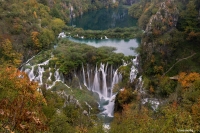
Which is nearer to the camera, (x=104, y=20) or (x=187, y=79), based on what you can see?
(x=187, y=79)

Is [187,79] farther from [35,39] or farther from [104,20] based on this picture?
[104,20]

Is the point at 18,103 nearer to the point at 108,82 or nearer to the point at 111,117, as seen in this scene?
the point at 111,117

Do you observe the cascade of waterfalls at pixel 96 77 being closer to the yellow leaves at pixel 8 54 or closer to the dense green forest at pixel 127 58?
the dense green forest at pixel 127 58

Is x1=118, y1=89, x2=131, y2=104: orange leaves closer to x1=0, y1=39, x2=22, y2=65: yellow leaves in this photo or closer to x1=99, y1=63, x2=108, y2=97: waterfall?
x1=99, y1=63, x2=108, y2=97: waterfall

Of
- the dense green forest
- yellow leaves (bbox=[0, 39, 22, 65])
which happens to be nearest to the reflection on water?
the dense green forest

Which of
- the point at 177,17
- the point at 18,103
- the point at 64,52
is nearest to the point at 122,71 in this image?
the point at 64,52

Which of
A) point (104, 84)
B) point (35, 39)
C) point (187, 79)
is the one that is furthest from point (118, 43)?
point (187, 79)

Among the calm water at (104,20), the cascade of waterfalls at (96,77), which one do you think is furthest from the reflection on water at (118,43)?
the calm water at (104,20)

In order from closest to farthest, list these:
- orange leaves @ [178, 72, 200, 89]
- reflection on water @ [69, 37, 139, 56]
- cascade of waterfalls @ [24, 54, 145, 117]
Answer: orange leaves @ [178, 72, 200, 89] → cascade of waterfalls @ [24, 54, 145, 117] → reflection on water @ [69, 37, 139, 56]
